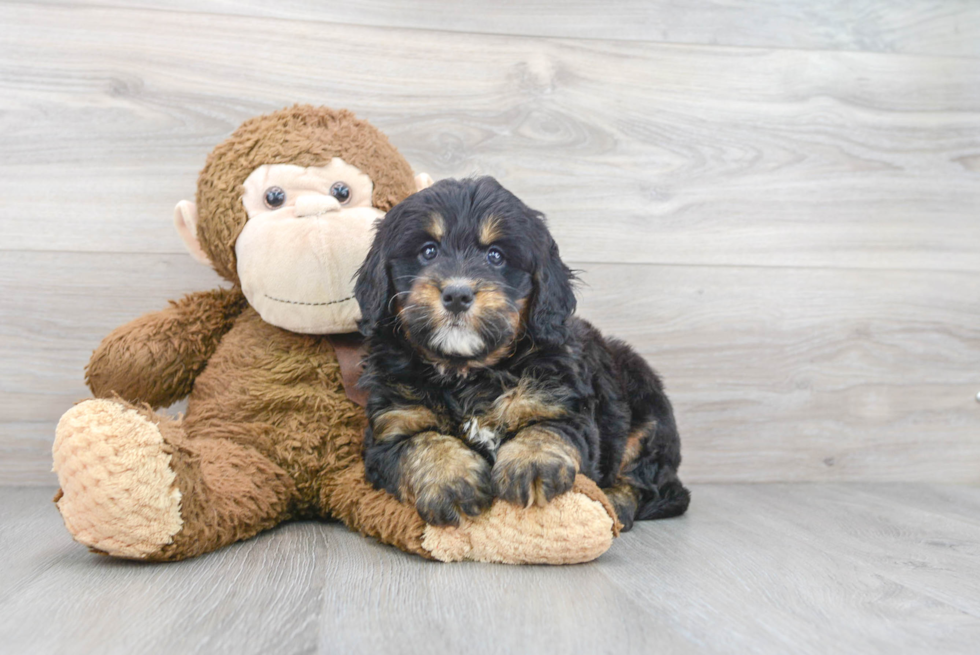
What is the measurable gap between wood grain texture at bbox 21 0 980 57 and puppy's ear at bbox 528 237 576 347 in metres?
1.14

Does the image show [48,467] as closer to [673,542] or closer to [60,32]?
[60,32]

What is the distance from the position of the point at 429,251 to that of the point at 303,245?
0.36m

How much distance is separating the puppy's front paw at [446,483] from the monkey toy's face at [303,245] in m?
0.47

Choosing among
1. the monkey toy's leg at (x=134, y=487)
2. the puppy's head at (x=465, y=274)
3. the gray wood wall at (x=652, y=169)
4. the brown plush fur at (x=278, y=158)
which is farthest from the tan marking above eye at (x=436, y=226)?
the gray wood wall at (x=652, y=169)

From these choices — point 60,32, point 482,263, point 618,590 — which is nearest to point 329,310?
point 482,263

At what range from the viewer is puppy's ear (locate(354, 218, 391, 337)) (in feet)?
5.53

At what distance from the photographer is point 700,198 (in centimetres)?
→ 265

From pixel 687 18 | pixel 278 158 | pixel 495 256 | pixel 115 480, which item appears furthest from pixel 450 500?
pixel 687 18

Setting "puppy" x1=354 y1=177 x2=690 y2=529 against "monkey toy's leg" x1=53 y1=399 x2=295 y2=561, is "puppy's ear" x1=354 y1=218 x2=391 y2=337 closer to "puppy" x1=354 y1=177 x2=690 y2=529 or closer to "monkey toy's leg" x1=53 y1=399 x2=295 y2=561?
"puppy" x1=354 y1=177 x2=690 y2=529

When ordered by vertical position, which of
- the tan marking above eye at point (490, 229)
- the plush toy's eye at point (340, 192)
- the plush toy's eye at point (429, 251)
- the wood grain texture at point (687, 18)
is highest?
the wood grain texture at point (687, 18)

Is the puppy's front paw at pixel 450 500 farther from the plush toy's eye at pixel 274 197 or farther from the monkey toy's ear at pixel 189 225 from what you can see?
the monkey toy's ear at pixel 189 225

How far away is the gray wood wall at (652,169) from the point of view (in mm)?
2363

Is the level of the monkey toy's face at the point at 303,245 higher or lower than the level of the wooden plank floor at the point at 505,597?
higher

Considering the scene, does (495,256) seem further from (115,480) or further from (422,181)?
(115,480)
